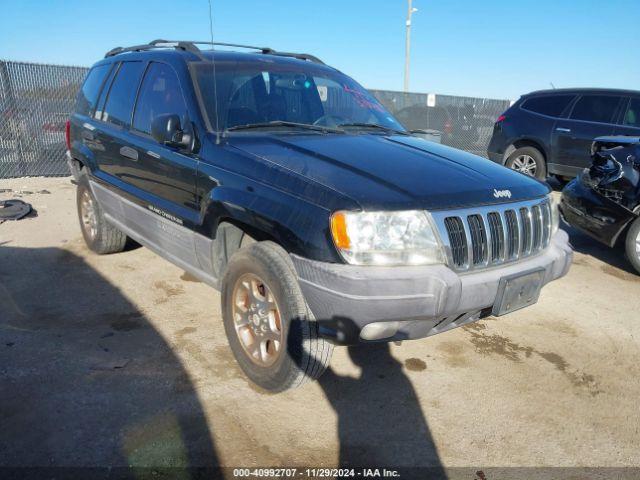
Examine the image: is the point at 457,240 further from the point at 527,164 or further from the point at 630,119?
the point at 527,164

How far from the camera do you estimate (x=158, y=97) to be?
3.53 m

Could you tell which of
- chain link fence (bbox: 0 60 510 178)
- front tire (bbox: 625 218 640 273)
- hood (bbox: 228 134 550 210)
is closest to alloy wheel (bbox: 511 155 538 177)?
chain link fence (bbox: 0 60 510 178)

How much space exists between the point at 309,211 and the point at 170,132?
1224mm

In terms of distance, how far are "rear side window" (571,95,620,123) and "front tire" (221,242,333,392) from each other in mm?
7527

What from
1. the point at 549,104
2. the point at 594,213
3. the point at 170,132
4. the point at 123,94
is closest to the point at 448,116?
the point at 549,104

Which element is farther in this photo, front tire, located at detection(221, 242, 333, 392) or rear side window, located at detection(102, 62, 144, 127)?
rear side window, located at detection(102, 62, 144, 127)

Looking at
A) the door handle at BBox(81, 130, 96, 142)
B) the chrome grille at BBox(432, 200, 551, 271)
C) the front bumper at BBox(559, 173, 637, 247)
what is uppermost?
the door handle at BBox(81, 130, 96, 142)

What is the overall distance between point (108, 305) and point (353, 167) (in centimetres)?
243

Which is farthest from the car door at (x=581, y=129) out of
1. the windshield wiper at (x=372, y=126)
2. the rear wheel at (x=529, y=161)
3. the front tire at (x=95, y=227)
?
the front tire at (x=95, y=227)

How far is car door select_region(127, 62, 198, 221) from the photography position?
313 centimetres

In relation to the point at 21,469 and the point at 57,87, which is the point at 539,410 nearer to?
the point at 21,469

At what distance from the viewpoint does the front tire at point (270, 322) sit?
2.39 meters

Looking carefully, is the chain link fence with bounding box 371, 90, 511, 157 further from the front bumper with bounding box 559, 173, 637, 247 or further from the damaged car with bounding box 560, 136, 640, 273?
the damaged car with bounding box 560, 136, 640, 273

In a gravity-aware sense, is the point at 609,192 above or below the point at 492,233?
below
